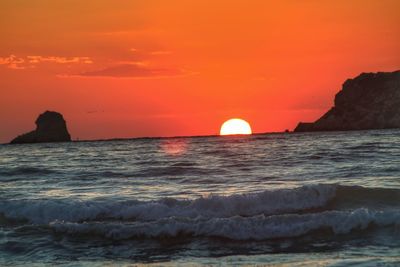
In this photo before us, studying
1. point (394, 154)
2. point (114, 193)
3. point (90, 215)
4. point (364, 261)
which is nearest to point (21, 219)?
point (90, 215)

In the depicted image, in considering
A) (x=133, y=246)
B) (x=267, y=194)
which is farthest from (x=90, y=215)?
(x=267, y=194)

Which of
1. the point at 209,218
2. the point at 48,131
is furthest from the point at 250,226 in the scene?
the point at 48,131

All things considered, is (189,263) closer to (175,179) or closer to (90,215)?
(90,215)

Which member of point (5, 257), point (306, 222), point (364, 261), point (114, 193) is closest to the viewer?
point (364, 261)

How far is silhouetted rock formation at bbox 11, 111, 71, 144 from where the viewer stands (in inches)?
5797

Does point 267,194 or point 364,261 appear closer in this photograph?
point 364,261

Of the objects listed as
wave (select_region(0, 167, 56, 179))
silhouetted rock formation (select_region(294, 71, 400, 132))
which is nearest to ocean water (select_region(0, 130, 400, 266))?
wave (select_region(0, 167, 56, 179))

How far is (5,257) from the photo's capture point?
43.3ft

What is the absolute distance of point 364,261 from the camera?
11.4 meters

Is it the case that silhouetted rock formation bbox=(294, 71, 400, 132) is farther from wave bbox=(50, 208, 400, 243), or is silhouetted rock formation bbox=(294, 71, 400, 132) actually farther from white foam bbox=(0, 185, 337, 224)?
wave bbox=(50, 208, 400, 243)

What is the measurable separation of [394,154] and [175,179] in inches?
559

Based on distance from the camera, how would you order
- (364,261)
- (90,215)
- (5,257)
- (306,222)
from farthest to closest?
(90,215) → (306,222) → (5,257) → (364,261)

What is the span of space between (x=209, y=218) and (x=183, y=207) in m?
2.35

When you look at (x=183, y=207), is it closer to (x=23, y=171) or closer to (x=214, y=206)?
(x=214, y=206)
